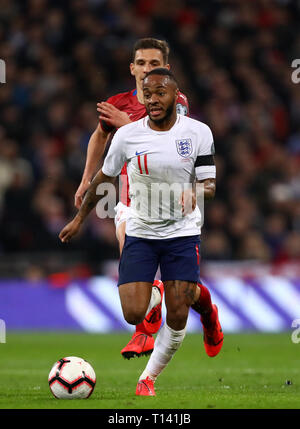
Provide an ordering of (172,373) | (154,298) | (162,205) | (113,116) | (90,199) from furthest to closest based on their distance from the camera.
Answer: (172,373) → (113,116) → (154,298) → (90,199) → (162,205)

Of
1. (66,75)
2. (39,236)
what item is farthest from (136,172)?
(66,75)

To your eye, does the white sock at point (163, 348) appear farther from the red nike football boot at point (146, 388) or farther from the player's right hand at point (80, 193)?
the player's right hand at point (80, 193)

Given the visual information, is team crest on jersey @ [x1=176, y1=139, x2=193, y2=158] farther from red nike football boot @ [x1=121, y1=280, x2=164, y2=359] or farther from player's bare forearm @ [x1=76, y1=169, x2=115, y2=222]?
red nike football boot @ [x1=121, y1=280, x2=164, y2=359]

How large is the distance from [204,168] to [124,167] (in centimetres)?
112

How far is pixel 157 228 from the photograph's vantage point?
22.1 feet

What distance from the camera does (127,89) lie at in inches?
647

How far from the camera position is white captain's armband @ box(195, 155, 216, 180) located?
21.6ft

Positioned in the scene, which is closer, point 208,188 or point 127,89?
point 208,188

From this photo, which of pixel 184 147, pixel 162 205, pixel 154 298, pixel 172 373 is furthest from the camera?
pixel 172 373

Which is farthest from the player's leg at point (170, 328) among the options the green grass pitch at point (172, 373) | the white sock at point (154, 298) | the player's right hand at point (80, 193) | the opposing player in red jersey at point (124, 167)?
the player's right hand at point (80, 193)

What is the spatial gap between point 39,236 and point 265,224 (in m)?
→ 3.86

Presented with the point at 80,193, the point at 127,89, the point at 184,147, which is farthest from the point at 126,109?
the point at 127,89

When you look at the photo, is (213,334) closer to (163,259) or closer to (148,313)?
(148,313)

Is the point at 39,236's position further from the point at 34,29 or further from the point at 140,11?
the point at 140,11
